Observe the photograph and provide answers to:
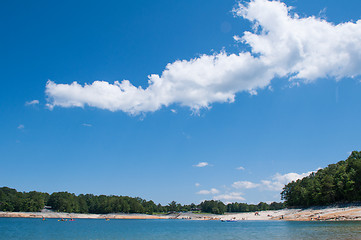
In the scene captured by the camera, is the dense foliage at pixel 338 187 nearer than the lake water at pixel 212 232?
No

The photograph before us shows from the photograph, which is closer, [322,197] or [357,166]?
[357,166]

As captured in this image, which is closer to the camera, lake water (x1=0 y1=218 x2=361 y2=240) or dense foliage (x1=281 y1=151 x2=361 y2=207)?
lake water (x1=0 y1=218 x2=361 y2=240)

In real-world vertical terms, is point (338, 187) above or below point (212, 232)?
above

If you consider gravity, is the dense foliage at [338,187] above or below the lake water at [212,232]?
above

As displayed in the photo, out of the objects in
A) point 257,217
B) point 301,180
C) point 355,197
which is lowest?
point 257,217

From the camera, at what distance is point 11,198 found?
173125mm

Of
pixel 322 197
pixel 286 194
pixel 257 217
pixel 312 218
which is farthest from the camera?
pixel 286 194

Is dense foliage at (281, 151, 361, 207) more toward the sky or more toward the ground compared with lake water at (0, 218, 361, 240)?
more toward the sky

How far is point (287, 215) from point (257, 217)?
26892 millimetres

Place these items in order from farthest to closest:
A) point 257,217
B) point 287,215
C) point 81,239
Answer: point 257,217
point 287,215
point 81,239

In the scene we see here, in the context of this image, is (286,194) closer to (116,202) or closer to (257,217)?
(257,217)

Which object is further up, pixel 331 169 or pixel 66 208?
pixel 331 169

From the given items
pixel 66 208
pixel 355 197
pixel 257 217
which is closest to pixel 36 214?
pixel 66 208

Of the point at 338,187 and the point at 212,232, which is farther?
the point at 338,187
